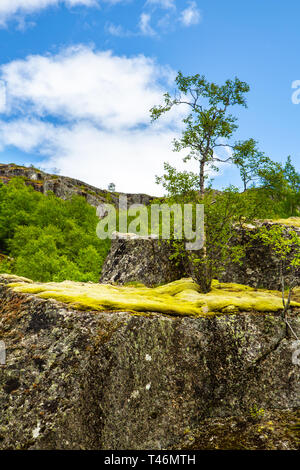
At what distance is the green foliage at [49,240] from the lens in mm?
31453

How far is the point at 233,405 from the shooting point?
8.79 metres

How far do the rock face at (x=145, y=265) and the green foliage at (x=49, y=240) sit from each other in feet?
29.6

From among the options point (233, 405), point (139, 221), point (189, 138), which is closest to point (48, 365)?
point (233, 405)

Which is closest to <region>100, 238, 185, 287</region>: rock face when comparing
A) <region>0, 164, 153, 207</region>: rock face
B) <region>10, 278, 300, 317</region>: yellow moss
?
<region>10, 278, 300, 317</region>: yellow moss

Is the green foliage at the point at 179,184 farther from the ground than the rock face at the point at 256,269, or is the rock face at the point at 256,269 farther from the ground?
the green foliage at the point at 179,184

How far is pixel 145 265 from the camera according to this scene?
17859mm

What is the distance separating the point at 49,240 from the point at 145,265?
2604 centimetres

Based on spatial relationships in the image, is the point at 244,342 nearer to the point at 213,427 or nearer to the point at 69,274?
the point at 213,427

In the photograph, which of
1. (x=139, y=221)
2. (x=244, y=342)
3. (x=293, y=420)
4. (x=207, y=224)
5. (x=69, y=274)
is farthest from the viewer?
(x=69, y=274)
